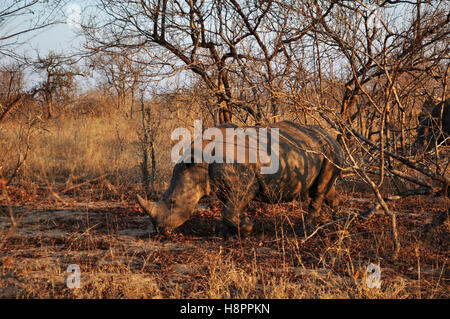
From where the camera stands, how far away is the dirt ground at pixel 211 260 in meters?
3.34

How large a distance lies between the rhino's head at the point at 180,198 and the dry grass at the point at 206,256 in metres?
0.26

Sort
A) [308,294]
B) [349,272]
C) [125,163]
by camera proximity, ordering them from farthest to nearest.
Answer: [125,163], [349,272], [308,294]

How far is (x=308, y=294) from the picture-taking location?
128 inches

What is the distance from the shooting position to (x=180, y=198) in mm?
4926

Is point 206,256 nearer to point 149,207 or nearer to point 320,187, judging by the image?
point 149,207

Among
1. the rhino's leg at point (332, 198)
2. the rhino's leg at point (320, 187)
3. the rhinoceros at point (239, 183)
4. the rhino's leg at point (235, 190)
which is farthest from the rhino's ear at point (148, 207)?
the rhino's leg at point (332, 198)

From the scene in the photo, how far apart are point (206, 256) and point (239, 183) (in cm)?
100

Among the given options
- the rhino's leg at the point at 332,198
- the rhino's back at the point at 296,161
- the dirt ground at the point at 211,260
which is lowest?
the dirt ground at the point at 211,260

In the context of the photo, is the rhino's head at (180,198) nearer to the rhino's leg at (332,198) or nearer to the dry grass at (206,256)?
the dry grass at (206,256)
